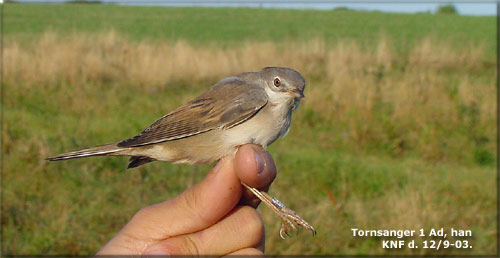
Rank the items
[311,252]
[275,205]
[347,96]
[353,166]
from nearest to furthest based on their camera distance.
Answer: [275,205], [311,252], [353,166], [347,96]

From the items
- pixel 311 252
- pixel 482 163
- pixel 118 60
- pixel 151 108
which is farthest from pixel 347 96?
pixel 118 60

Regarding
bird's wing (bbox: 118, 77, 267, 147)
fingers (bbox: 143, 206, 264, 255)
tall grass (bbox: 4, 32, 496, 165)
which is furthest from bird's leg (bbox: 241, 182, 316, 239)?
tall grass (bbox: 4, 32, 496, 165)

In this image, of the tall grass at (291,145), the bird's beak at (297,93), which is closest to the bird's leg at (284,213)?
the bird's beak at (297,93)

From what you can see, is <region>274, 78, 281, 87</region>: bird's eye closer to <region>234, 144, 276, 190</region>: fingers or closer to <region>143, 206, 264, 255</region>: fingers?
<region>234, 144, 276, 190</region>: fingers

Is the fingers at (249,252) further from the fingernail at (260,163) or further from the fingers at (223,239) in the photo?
the fingernail at (260,163)

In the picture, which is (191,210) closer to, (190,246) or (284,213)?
(190,246)

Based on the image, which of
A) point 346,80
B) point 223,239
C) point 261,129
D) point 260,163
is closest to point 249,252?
point 223,239

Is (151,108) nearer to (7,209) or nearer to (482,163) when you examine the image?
(7,209)
